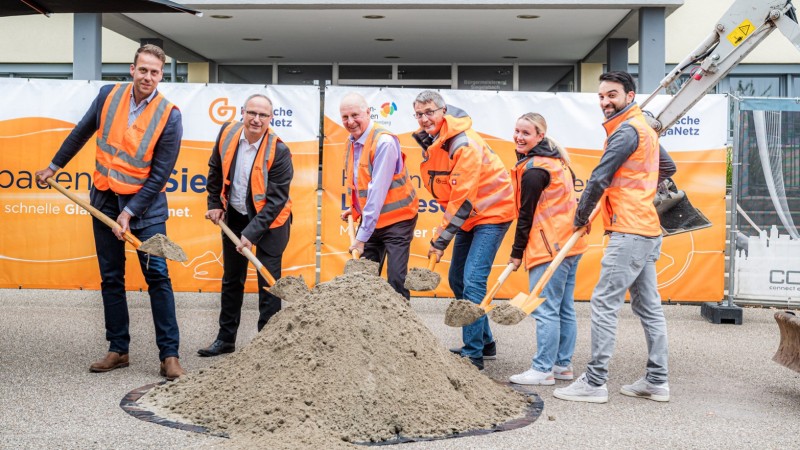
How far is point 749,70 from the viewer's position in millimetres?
19109

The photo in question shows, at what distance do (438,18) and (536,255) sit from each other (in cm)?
1056

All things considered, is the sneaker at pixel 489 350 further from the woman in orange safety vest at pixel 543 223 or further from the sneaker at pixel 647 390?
the sneaker at pixel 647 390

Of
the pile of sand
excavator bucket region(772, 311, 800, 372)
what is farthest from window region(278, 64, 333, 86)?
the pile of sand

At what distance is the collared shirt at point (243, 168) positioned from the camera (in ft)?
22.0

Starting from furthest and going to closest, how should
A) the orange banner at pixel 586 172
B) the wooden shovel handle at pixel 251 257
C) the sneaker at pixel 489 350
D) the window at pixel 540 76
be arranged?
the window at pixel 540 76, the orange banner at pixel 586 172, the sneaker at pixel 489 350, the wooden shovel handle at pixel 251 257

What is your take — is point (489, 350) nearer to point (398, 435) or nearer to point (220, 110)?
point (398, 435)

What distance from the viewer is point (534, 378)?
605 centimetres

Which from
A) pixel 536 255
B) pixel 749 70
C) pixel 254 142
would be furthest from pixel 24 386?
pixel 749 70

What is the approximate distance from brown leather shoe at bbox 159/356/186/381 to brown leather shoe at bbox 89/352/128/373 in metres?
0.40

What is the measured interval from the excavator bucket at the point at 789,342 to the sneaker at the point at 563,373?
143 centimetres

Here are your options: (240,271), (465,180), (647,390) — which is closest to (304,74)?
(240,271)

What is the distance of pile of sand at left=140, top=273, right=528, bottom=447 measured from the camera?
4598 mm

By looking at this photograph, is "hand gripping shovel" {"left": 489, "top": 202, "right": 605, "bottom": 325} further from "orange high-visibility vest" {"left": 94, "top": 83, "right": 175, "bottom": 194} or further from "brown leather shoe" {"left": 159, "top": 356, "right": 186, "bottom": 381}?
"orange high-visibility vest" {"left": 94, "top": 83, "right": 175, "bottom": 194}

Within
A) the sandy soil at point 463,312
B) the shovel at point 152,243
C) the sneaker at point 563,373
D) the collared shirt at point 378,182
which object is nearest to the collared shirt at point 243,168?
the shovel at point 152,243
